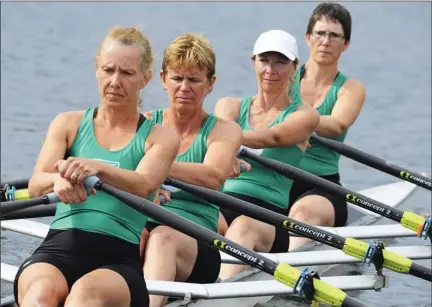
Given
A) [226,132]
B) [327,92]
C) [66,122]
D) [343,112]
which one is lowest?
[66,122]

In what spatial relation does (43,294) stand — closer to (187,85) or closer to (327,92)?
(187,85)

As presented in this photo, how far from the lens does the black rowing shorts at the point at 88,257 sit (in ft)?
12.7

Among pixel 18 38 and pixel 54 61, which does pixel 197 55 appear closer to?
pixel 54 61

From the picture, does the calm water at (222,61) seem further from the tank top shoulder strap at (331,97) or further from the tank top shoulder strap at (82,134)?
the tank top shoulder strap at (82,134)

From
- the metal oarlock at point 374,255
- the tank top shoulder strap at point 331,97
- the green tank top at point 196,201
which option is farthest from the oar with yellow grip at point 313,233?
the tank top shoulder strap at point 331,97

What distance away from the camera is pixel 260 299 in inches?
209

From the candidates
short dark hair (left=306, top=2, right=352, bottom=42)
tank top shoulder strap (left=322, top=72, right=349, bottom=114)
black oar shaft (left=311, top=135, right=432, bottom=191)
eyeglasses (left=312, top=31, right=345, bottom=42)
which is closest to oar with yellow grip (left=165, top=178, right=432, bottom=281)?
black oar shaft (left=311, top=135, right=432, bottom=191)

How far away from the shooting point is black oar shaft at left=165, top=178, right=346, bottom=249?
15.5 feet

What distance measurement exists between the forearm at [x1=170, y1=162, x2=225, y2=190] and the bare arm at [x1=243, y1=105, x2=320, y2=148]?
83cm

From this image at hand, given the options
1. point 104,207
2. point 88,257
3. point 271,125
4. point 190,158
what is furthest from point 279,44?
point 88,257

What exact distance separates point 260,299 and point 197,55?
4.20 feet

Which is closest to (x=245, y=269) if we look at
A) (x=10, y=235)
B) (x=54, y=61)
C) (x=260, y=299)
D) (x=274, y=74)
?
(x=260, y=299)

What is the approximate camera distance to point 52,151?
13.4ft

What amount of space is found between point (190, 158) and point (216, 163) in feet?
0.44
